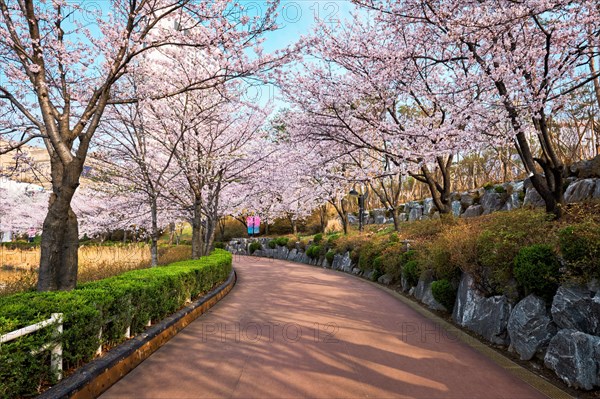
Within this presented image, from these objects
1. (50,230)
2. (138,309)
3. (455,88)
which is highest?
(455,88)

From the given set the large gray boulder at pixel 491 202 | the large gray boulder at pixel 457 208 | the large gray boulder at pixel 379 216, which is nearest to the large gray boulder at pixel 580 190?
the large gray boulder at pixel 491 202

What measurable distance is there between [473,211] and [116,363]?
14.5 meters

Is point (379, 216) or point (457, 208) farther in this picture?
point (379, 216)

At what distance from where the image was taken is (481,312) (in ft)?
20.1

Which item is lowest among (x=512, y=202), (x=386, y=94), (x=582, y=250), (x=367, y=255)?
(x=367, y=255)

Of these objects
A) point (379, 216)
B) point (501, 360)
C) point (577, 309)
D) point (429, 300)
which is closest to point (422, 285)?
point (429, 300)

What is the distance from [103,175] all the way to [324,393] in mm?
11378

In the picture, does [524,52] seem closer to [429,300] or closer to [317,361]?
[429,300]

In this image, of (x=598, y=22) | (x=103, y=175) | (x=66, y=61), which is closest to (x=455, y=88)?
(x=598, y=22)

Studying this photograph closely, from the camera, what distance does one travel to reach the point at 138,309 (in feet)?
17.9

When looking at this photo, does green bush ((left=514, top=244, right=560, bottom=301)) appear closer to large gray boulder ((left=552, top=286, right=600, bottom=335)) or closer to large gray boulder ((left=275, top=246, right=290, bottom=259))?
large gray boulder ((left=552, top=286, right=600, bottom=335))

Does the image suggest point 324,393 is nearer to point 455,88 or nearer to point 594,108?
point 455,88

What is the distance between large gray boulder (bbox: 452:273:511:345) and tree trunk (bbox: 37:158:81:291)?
6728mm

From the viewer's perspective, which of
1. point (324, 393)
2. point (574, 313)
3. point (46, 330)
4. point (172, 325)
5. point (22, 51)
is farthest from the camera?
point (172, 325)
